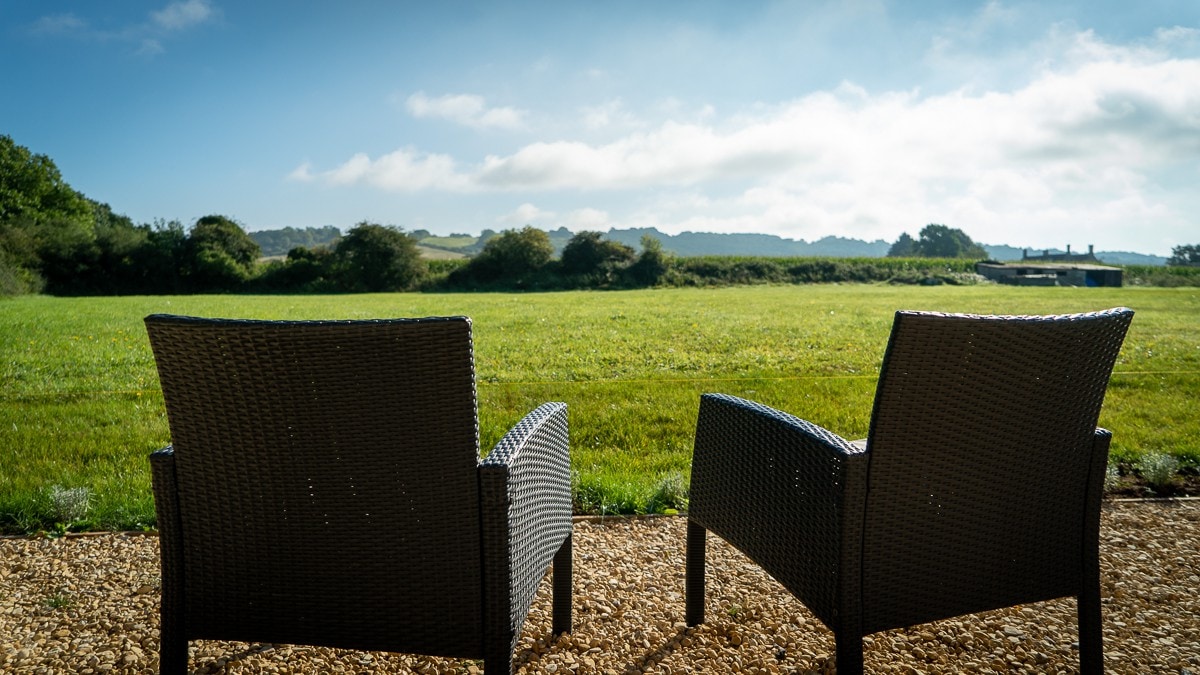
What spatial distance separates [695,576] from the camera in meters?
2.20

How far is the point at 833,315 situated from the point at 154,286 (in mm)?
21474

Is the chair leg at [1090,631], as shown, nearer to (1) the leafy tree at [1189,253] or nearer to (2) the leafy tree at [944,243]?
(1) the leafy tree at [1189,253]

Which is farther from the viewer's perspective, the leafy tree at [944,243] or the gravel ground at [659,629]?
the leafy tree at [944,243]

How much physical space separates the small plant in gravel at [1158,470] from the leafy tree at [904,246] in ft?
164

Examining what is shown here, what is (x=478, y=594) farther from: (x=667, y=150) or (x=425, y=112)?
(x=667, y=150)

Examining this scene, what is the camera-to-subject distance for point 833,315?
14758mm

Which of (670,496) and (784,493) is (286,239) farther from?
(784,493)

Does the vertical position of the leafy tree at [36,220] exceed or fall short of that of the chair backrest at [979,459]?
it exceeds it

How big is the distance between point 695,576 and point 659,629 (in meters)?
0.20

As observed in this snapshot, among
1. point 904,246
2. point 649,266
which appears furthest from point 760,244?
point 649,266

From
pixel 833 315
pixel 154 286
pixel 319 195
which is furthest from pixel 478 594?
pixel 154 286

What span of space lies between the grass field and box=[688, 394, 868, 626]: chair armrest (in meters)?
1.31

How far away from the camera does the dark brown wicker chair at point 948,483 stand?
1.44m

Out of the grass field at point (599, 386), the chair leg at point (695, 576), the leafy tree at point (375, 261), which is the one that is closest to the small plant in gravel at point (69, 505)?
the grass field at point (599, 386)
